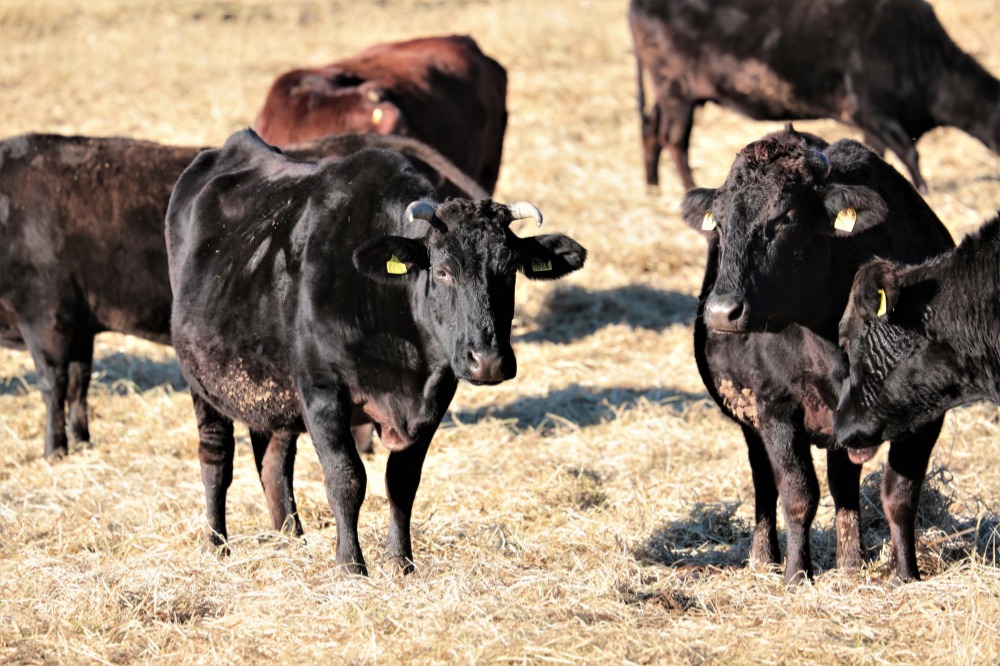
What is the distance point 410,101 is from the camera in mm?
10336

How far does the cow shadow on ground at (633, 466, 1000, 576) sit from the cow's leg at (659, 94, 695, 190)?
6407 mm

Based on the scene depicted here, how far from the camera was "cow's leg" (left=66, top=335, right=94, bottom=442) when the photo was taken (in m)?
8.21

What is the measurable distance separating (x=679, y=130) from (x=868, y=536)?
278 inches

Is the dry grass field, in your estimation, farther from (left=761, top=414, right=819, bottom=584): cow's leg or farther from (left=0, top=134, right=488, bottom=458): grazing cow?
(left=0, top=134, right=488, bottom=458): grazing cow

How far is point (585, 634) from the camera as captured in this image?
4.44m

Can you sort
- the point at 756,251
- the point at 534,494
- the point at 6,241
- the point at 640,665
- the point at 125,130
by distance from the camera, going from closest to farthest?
1. the point at 640,665
2. the point at 756,251
3. the point at 534,494
4. the point at 6,241
5. the point at 125,130

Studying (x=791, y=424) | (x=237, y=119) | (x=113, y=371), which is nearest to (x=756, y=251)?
(x=791, y=424)

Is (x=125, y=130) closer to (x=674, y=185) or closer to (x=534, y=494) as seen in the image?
(x=674, y=185)

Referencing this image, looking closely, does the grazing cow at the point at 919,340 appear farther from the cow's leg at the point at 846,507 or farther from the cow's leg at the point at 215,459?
the cow's leg at the point at 215,459

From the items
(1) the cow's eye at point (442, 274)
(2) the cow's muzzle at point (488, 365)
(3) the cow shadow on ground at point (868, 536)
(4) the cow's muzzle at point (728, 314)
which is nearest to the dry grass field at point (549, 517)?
(3) the cow shadow on ground at point (868, 536)

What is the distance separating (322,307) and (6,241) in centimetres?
335

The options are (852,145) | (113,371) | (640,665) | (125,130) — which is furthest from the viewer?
(125,130)

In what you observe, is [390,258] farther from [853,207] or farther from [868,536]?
[868,536]

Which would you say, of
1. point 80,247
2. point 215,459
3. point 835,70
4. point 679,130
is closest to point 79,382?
point 80,247
